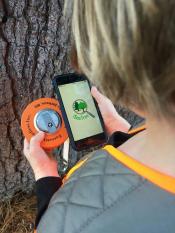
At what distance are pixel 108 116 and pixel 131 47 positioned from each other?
27.7 inches

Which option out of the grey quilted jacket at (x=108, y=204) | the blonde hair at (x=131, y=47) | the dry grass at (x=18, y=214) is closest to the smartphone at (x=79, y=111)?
the grey quilted jacket at (x=108, y=204)

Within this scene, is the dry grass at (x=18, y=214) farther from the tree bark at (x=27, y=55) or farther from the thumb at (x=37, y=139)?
the thumb at (x=37, y=139)

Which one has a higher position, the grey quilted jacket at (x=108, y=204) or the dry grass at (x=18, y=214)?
the grey quilted jacket at (x=108, y=204)

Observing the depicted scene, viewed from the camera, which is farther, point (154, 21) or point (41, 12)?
point (41, 12)

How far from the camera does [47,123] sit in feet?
4.60

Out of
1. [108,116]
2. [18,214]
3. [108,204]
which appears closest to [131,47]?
[108,204]

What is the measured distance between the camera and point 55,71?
1.66 m

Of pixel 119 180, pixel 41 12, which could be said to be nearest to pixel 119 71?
pixel 119 180

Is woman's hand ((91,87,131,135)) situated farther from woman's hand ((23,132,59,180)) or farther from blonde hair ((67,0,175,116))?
blonde hair ((67,0,175,116))

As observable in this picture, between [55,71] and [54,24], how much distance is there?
169mm

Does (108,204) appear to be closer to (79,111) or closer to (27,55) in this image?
(79,111)

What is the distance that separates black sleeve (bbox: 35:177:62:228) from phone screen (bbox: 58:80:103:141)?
179 mm

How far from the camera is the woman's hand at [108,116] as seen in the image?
1.45 meters

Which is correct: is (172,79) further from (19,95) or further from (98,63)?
(19,95)
